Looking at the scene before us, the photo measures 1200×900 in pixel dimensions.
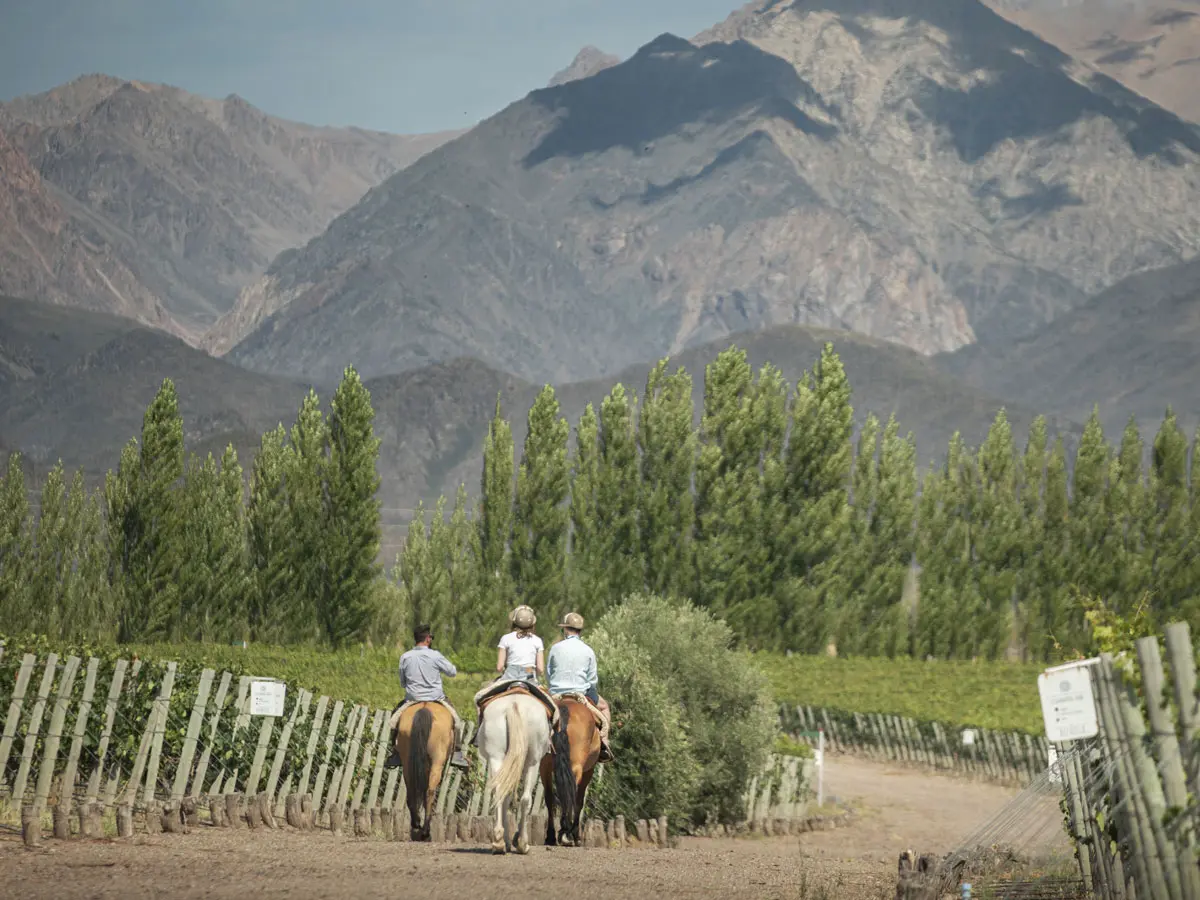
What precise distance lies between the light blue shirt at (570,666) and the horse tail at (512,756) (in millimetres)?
1722

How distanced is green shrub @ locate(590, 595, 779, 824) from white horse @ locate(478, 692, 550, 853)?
19060mm

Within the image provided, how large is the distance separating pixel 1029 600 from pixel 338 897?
84.0m

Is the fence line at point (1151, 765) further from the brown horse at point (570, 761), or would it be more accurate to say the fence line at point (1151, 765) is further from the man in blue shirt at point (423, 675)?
the man in blue shirt at point (423, 675)

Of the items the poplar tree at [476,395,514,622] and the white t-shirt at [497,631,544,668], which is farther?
the poplar tree at [476,395,514,622]

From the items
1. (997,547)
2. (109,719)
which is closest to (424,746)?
(109,719)

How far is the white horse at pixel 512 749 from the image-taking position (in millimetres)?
18609

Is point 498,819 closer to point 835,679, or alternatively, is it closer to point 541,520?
point 835,679

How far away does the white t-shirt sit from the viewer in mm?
19234

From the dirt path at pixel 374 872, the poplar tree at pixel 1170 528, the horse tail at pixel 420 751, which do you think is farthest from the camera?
the poplar tree at pixel 1170 528

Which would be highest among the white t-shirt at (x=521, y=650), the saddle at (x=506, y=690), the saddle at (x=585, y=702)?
the white t-shirt at (x=521, y=650)

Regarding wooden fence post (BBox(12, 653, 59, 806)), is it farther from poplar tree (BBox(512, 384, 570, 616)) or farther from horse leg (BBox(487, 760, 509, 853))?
poplar tree (BBox(512, 384, 570, 616))

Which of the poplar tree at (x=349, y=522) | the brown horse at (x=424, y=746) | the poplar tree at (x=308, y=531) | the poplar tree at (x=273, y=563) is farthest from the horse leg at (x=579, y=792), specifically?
the poplar tree at (x=273, y=563)

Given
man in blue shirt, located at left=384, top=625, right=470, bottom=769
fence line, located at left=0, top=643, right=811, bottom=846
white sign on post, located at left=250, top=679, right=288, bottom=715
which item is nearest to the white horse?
fence line, located at left=0, top=643, right=811, bottom=846

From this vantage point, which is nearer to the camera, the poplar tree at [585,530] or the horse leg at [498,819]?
the horse leg at [498,819]
